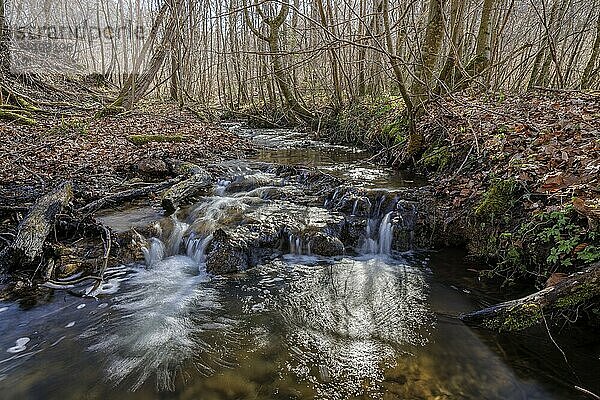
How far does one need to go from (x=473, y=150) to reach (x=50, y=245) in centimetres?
665

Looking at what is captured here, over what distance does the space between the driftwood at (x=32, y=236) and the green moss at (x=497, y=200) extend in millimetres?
5817

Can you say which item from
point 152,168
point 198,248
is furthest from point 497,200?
point 152,168

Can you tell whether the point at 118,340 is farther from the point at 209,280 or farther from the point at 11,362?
the point at 209,280

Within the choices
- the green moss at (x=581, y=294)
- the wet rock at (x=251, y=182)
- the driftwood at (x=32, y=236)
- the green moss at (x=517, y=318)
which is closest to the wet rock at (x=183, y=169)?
the wet rock at (x=251, y=182)

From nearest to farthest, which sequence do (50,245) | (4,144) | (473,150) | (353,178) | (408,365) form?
(408,365), (50,245), (473,150), (353,178), (4,144)

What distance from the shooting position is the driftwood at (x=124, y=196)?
6.44 m

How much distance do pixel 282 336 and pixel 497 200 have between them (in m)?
3.34

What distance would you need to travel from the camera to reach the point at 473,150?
6758 mm

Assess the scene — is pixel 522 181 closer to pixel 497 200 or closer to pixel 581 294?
pixel 497 200

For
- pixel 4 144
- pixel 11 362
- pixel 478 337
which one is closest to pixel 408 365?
pixel 478 337

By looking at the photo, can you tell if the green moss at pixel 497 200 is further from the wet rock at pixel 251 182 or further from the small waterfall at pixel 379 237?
the wet rock at pixel 251 182

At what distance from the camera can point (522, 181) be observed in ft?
16.4

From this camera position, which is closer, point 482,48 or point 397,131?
point 482,48

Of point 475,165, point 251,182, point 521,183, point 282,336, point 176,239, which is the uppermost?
point 475,165
